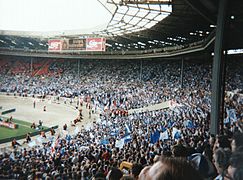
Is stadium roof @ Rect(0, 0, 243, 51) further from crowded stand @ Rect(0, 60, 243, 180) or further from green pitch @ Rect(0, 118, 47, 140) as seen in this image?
green pitch @ Rect(0, 118, 47, 140)

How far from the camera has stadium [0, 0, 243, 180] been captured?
4.95 m

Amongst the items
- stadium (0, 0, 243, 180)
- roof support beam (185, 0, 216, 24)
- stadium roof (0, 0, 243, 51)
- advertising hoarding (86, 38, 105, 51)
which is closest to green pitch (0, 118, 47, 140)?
stadium (0, 0, 243, 180)

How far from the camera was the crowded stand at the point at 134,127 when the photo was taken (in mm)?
2650

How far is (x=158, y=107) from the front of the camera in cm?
1795

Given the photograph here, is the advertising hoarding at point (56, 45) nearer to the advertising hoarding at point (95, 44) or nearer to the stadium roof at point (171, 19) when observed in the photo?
the advertising hoarding at point (95, 44)

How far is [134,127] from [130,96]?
428 inches

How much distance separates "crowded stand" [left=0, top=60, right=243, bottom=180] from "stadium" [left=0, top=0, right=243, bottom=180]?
0.8 inches

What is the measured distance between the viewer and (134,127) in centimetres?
1113

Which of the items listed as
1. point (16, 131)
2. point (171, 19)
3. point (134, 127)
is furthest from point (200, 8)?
point (16, 131)

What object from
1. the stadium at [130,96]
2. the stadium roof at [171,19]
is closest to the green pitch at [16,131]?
the stadium at [130,96]

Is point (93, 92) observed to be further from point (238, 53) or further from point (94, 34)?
point (238, 53)

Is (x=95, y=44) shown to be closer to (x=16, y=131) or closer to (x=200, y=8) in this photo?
(x=16, y=131)

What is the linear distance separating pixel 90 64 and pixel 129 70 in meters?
5.57

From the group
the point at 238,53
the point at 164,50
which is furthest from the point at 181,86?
the point at 238,53
